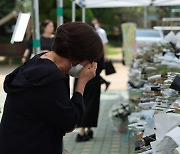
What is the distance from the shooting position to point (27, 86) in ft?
6.53

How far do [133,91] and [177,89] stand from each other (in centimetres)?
281

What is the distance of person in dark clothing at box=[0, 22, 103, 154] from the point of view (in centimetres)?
197

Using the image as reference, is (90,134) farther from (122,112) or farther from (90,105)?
(122,112)

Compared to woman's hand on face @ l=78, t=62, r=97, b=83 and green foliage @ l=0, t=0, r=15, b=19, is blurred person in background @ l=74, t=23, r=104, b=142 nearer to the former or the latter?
woman's hand on face @ l=78, t=62, r=97, b=83

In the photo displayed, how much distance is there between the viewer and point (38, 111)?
1.99 metres

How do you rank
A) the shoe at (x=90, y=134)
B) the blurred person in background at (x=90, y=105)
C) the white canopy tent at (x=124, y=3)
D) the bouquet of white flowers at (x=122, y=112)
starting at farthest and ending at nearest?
the white canopy tent at (x=124, y=3) < the bouquet of white flowers at (x=122, y=112) < the shoe at (x=90, y=134) < the blurred person in background at (x=90, y=105)

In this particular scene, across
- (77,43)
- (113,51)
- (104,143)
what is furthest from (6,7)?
(77,43)

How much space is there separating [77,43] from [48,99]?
0.29 m

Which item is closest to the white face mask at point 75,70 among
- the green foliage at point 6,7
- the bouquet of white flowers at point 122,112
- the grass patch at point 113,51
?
the bouquet of white flowers at point 122,112

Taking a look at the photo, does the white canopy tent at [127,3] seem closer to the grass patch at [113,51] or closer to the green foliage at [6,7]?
the green foliage at [6,7]

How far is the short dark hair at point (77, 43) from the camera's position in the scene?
6.50 feet

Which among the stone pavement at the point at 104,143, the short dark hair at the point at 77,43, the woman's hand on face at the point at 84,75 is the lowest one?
the stone pavement at the point at 104,143

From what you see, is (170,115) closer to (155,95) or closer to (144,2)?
(155,95)

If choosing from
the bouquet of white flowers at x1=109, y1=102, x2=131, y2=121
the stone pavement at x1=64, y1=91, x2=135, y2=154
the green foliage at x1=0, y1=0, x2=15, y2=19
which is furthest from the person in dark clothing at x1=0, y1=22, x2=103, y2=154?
the green foliage at x1=0, y1=0, x2=15, y2=19
